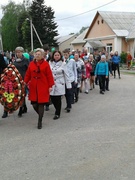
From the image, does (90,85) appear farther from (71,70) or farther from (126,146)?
(126,146)

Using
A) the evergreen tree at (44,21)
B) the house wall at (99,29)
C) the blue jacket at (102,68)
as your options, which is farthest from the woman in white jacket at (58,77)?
the evergreen tree at (44,21)

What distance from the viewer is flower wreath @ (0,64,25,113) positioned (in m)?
6.74

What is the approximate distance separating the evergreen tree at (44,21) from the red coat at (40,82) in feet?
155

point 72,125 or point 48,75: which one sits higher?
point 48,75

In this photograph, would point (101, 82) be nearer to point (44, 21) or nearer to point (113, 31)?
point (113, 31)

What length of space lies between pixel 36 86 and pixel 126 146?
7.99 feet

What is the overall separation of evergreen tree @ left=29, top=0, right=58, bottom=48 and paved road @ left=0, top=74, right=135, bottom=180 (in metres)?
46.2

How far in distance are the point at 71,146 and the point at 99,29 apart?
37.9m

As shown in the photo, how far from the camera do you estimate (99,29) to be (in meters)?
41.7

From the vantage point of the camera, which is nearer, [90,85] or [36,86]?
[36,86]

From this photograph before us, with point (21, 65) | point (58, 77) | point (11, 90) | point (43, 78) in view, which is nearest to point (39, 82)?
point (43, 78)

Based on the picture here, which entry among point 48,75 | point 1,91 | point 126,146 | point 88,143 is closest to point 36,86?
point 48,75

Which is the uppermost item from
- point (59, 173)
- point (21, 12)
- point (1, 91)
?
point (21, 12)

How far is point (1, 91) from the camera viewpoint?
6793 millimetres
